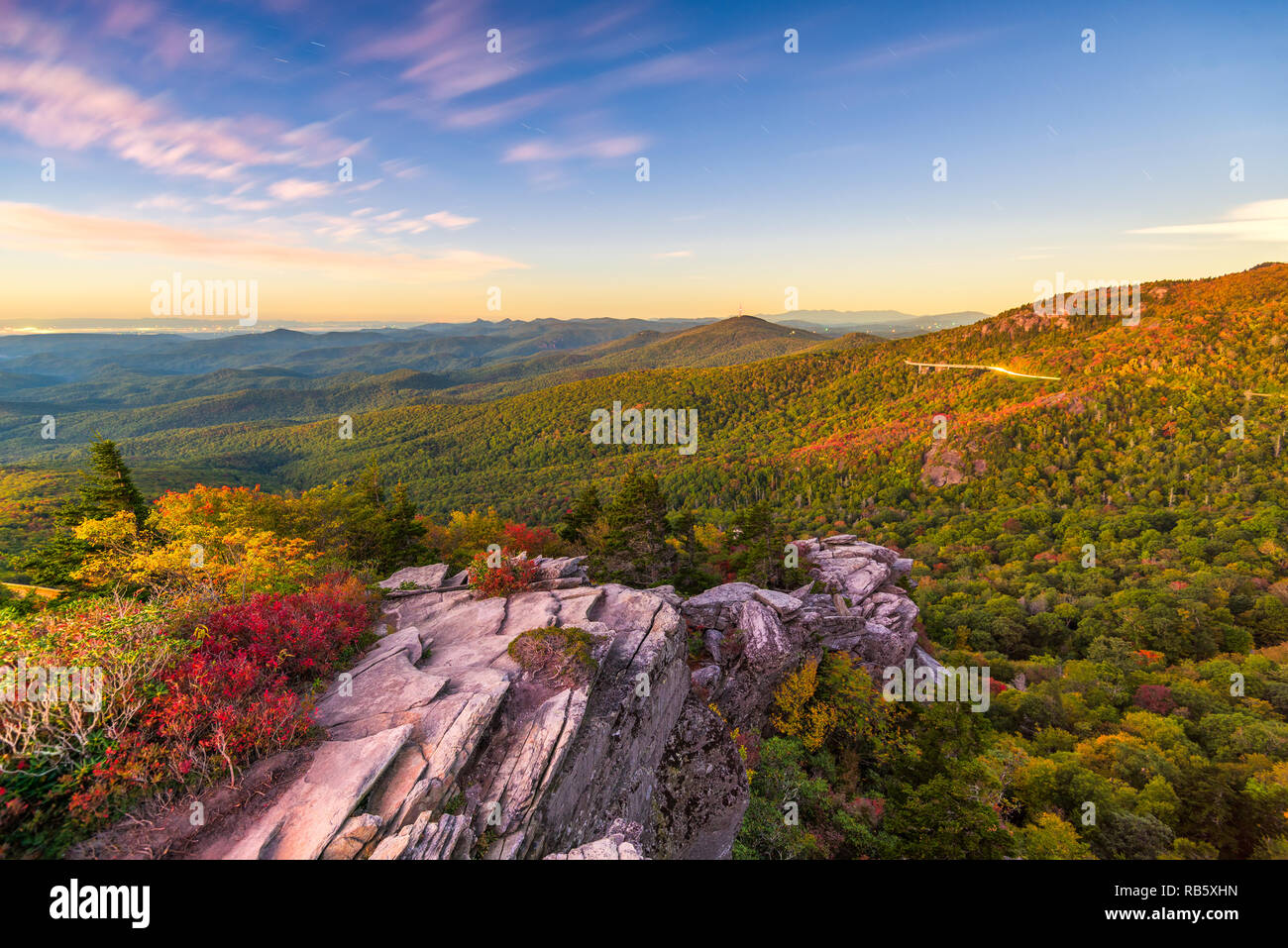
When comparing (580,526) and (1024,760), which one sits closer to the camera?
(1024,760)

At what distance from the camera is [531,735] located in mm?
14148

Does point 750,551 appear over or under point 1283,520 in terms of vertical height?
over

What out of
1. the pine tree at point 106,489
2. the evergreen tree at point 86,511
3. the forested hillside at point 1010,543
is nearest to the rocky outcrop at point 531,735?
the forested hillside at point 1010,543

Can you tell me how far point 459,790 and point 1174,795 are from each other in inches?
1862

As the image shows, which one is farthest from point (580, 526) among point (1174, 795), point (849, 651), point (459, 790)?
point (1174, 795)

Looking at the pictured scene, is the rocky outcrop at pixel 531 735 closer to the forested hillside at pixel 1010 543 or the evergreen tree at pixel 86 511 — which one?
the forested hillside at pixel 1010 543

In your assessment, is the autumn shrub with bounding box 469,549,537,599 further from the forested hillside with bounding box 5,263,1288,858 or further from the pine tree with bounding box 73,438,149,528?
the pine tree with bounding box 73,438,149,528

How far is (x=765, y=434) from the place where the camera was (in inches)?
7200

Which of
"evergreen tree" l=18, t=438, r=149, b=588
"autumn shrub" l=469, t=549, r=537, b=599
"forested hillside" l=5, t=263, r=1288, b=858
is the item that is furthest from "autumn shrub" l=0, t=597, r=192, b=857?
"evergreen tree" l=18, t=438, r=149, b=588

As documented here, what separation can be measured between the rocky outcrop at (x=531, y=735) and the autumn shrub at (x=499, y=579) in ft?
2.53

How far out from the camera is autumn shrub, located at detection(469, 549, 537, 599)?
24.4m

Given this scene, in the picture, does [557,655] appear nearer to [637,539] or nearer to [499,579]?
[499,579]
